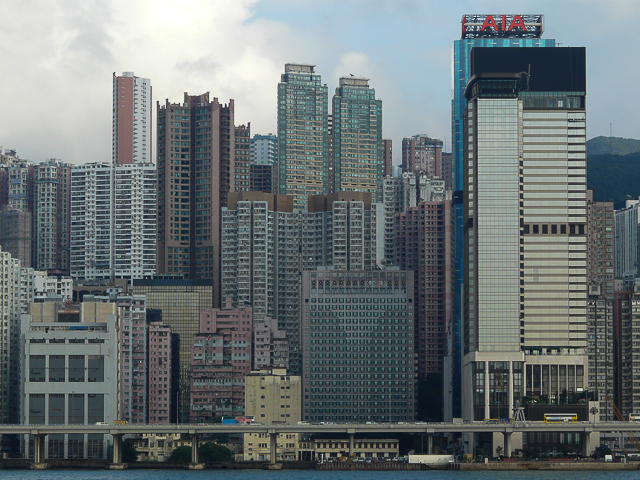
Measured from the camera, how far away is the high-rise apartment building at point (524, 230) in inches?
6978

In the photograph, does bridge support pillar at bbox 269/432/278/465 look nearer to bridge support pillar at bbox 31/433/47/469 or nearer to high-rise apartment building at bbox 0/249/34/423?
bridge support pillar at bbox 31/433/47/469

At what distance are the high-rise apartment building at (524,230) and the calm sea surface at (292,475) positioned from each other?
27.4 metres

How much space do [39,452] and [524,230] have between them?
69.8 metres

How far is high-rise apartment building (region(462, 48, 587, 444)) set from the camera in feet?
582

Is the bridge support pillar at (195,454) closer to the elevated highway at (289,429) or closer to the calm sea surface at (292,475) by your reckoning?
the elevated highway at (289,429)

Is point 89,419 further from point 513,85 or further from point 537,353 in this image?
point 513,85

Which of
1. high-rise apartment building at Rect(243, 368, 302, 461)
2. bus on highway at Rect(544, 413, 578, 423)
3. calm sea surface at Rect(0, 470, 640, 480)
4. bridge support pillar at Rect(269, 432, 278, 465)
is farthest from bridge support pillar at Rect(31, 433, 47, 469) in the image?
bus on highway at Rect(544, 413, 578, 423)

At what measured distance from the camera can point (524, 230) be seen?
590 ft

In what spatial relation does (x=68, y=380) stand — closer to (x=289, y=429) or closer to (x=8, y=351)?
(x=8, y=351)

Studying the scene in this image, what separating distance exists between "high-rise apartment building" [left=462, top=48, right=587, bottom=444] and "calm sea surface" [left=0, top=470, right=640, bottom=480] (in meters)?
27.4

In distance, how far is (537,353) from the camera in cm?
17850

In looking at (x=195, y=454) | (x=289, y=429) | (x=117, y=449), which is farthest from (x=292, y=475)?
(x=117, y=449)

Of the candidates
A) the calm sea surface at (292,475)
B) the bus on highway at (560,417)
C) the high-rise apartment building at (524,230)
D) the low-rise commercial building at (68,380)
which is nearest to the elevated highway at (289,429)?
the bus on highway at (560,417)

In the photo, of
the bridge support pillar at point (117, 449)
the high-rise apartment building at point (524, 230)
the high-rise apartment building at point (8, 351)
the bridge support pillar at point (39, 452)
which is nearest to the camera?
the bridge support pillar at point (39, 452)
